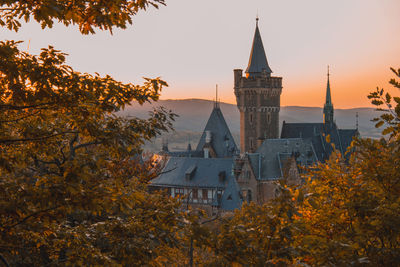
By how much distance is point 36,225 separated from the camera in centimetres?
589

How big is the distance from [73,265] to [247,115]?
71.1 m

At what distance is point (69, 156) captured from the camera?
693 cm

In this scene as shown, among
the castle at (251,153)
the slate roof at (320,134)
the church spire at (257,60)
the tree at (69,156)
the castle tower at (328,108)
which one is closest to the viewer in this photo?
the tree at (69,156)

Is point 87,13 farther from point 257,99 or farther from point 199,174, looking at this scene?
point 257,99

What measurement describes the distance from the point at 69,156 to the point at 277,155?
47.9 meters

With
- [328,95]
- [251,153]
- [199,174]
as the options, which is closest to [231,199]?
[199,174]

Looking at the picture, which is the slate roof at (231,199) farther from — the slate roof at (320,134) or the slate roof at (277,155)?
the slate roof at (320,134)

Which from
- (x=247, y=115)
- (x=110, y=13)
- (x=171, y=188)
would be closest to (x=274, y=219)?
(x=110, y=13)

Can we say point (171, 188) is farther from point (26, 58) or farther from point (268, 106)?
point (26, 58)

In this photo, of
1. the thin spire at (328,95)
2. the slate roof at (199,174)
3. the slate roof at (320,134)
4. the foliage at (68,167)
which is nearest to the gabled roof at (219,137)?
the slate roof at (320,134)

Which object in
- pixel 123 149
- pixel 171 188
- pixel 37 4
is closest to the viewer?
pixel 37 4

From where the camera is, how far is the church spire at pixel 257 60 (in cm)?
7669

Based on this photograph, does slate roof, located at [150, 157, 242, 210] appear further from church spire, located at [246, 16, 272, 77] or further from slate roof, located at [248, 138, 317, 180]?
church spire, located at [246, 16, 272, 77]

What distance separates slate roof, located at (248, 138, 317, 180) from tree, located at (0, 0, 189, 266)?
145 feet
